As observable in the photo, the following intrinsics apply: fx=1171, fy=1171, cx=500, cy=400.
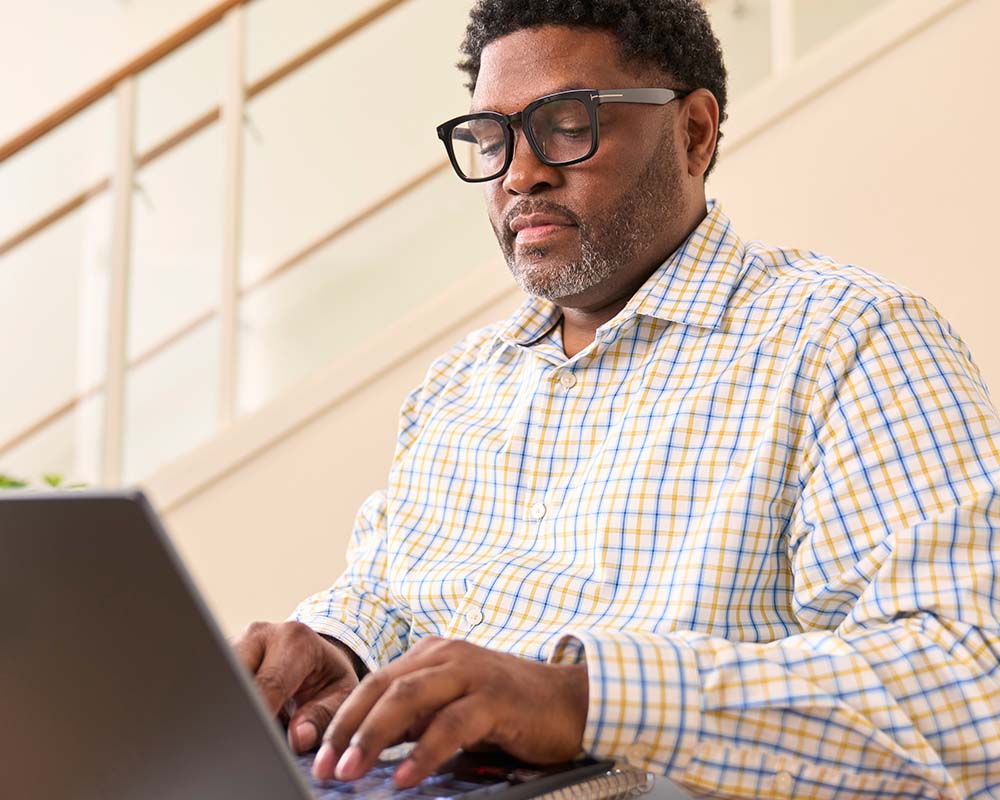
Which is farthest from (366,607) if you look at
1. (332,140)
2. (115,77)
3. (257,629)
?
(115,77)

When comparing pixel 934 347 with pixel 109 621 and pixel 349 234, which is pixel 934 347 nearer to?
pixel 109 621

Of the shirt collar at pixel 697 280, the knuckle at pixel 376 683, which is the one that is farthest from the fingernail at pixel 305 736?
the shirt collar at pixel 697 280

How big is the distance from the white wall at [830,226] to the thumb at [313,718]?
1162mm

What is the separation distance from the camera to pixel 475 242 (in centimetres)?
232

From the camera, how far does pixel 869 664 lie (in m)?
0.78

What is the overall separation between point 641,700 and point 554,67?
715 millimetres

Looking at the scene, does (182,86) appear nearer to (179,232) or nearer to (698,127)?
(179,232)

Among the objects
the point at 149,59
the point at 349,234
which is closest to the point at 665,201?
the point at 349,234

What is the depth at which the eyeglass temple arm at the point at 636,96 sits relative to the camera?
3.82 ft

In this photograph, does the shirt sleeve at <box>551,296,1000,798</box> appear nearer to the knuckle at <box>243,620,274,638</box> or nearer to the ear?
the knuckle at <box>243,620,274,638</box>

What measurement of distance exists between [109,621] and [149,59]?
2.24 metres

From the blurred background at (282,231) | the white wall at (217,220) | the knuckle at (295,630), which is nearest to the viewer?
the knuckle at (295,630)

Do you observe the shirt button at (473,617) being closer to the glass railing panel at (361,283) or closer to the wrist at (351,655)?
the wrist at (351,655)

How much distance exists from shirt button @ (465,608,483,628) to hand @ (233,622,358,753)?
0.40 feet
